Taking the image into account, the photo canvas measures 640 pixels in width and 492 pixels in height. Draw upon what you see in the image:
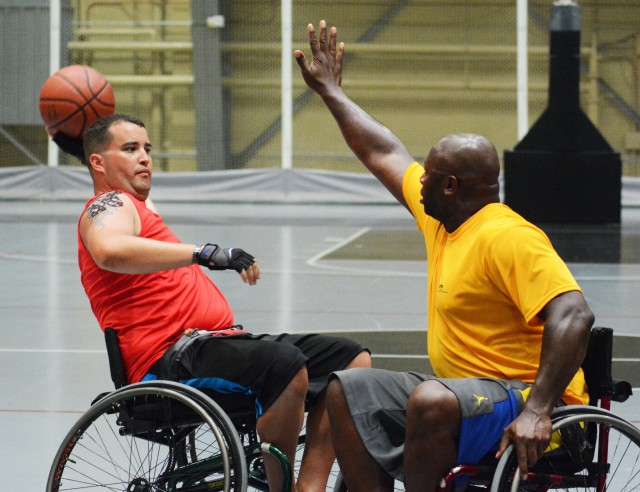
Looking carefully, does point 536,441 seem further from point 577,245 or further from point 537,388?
point 577,245

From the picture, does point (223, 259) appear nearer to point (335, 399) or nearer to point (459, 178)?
point (335, 399)

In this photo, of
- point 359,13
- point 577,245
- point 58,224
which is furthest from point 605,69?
point 58,224

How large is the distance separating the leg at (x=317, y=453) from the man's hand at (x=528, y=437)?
72 centimetres

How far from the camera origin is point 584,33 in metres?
17.7

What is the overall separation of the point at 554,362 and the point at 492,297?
284 millimetres

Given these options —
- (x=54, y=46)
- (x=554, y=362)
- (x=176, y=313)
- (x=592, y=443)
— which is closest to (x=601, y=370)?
(x=592, y=443)

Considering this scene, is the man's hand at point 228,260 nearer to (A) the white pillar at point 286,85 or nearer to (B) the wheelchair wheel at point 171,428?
(B) the wheelchair wheel at point 171,428

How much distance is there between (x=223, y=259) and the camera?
3.14 metres

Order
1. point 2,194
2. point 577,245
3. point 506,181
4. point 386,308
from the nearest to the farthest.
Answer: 1. point 386,308
2. point 577,245
3. point 506,181
4. point 2,194

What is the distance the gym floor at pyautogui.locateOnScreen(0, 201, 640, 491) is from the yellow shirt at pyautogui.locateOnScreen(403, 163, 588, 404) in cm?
162

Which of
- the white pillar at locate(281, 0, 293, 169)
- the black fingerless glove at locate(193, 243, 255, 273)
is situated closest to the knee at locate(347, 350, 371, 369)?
the black fingerless glove at locate(193, 243, 255, 273)

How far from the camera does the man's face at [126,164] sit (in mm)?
3590

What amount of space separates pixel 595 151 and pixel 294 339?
30.9ft

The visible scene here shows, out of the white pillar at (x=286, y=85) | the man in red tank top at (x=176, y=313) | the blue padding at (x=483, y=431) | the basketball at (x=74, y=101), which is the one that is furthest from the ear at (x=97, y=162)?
the white pillar at (x=286, y=85)
